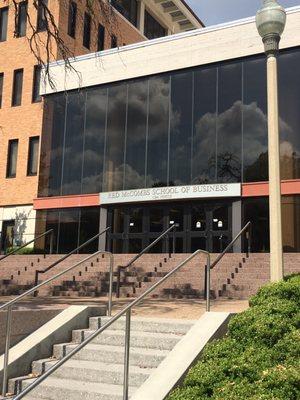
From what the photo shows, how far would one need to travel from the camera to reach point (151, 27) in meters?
39.7

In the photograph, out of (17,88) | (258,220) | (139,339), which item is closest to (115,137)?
(258,220)

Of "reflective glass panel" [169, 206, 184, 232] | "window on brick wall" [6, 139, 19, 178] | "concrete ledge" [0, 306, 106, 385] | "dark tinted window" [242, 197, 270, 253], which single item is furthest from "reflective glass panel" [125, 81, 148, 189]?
"concrete ledge" [0, 306, 106, 385]

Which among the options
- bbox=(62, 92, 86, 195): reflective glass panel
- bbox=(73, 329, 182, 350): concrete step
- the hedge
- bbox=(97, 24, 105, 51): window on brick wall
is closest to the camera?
the hedge

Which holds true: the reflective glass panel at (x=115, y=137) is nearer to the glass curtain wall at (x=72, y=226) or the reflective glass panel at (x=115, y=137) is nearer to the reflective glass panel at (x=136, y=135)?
the reflective glass panel at (x=136, y=135)

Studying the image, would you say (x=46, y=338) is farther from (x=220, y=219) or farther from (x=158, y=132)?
(x=158, y=132)

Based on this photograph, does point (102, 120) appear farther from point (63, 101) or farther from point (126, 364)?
point (126, 364)

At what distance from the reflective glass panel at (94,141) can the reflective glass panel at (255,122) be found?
7.31 metres

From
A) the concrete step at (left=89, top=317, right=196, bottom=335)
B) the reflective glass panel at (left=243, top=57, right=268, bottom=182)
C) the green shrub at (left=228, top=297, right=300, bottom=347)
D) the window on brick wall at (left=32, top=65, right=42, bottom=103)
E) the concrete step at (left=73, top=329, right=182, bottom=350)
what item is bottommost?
the concrete step at (left=73, top=329, right=182, bottom=350)

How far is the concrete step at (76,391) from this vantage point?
6.23 m

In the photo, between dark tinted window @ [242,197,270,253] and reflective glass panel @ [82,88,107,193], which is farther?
reflective glass panel @ [82,88,107,193]

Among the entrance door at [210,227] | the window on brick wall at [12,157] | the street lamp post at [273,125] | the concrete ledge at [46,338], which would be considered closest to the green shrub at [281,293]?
the street lamp post at [273,125]

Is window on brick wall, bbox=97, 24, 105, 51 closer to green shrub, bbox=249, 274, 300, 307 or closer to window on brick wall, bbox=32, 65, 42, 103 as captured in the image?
window on brick wall, bbox=32, 65, 42, 103

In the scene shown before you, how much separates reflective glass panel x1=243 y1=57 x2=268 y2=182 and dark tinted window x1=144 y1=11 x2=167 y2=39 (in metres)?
18.5

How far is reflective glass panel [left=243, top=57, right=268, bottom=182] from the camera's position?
21547mm
